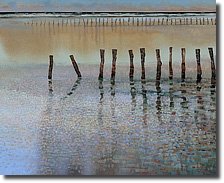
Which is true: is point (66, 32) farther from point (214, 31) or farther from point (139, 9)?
point (214, 31)

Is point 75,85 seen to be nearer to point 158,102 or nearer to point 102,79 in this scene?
point 102,79

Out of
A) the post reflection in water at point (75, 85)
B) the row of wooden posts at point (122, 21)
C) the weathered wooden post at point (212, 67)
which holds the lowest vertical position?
the post reflection in water at point (75, 85)

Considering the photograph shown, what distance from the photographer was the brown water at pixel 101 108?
1783 millimetres

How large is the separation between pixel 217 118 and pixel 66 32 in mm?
653

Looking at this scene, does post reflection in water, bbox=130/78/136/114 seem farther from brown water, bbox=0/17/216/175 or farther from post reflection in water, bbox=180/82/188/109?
post reflection in water, bbox=180/82/188/109

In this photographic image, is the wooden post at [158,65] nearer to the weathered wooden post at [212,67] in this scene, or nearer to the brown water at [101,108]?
the brown water at [101,108]

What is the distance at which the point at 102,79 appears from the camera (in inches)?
75.4

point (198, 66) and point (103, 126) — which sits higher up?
point (198, 66)

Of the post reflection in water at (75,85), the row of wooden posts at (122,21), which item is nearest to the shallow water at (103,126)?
the post reflection in water at (75,85)

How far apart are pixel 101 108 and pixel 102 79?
0.11 metres

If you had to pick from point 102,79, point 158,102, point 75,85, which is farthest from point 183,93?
point 75,85

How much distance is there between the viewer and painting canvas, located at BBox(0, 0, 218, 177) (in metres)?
1.83

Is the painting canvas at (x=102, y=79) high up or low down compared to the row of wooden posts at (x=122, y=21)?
down

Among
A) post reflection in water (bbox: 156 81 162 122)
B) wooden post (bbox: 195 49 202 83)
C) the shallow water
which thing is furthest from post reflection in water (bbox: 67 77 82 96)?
wooden post (bbox: 195 49 202 83)
